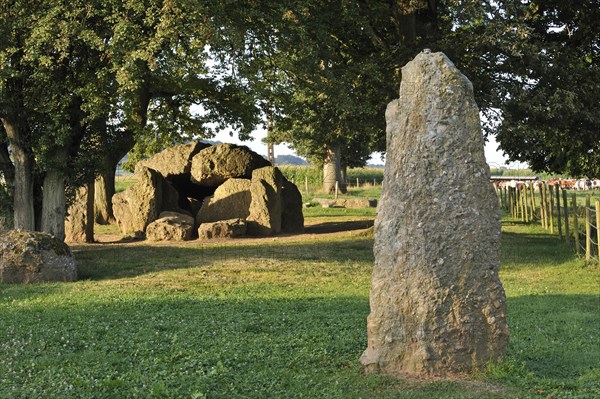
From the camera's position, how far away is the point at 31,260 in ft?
62.6

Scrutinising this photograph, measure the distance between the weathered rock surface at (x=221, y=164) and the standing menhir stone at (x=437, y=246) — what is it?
23.2 meters

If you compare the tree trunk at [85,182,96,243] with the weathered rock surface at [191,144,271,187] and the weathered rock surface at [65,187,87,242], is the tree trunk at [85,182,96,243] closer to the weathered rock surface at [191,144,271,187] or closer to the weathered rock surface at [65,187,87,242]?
the weathered rock surface at [65,187,87,242]

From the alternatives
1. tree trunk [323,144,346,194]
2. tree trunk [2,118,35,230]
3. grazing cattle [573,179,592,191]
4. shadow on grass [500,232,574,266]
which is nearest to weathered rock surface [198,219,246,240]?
tree trunk [2,118,35,230]

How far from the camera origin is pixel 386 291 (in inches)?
376

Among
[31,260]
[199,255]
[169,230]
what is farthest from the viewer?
[169,230]

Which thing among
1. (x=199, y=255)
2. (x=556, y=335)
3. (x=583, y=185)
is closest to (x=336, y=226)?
(x=199, y=255)

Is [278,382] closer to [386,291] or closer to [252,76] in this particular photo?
[386,291]

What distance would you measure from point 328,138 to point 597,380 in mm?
23828

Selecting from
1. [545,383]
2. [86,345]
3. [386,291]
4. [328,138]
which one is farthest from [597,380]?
[328,138]

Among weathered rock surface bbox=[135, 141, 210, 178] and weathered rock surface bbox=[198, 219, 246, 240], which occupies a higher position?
weathered rock surface bbox=[135, 141, 210, 178]

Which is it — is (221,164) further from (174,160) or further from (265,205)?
(265,205)

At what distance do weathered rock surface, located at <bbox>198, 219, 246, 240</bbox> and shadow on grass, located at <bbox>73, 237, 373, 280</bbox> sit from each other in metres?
1.09

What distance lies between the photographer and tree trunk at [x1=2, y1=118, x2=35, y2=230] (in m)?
24.8

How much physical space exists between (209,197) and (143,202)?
264 centimetres
